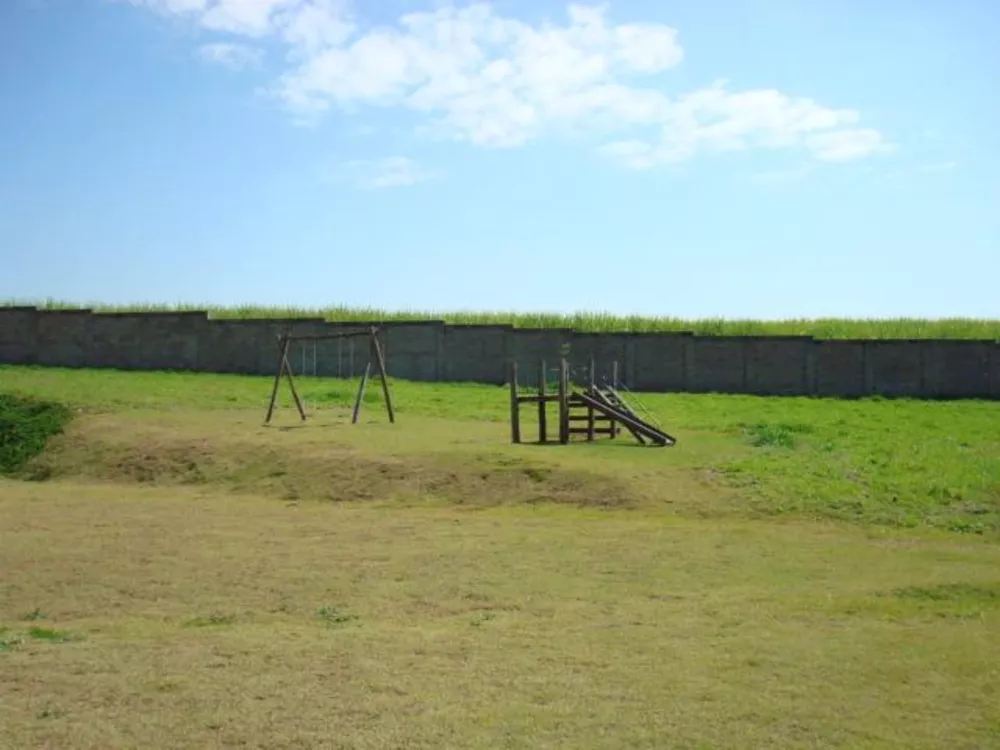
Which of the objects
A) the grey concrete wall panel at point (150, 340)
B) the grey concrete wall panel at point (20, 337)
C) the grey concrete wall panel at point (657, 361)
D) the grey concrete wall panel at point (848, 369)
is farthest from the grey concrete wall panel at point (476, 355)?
the grey concrete wall panel at point (20, 337)

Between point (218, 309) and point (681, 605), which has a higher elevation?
point (218, 309)

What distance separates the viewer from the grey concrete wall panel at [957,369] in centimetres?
3709

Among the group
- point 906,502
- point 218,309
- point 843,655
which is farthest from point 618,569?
point 218,309

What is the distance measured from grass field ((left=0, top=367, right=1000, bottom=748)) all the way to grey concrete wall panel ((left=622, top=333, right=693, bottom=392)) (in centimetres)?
1349

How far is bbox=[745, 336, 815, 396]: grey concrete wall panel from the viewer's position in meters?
38.0

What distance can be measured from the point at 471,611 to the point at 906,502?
938 cm

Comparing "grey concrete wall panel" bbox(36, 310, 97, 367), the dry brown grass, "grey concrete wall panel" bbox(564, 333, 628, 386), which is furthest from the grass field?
"grey concrete wall panel" bbox(36, 310, 97, 367)

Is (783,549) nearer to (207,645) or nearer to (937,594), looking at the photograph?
(937,594)

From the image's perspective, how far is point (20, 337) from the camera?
41594mm

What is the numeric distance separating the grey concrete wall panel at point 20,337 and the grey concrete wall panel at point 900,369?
98.5 feet

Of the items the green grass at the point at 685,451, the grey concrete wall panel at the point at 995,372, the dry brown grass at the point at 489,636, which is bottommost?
→ the dry brown grass at the point at 489,636

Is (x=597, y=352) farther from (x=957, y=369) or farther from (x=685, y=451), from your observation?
(x=685, y=451)

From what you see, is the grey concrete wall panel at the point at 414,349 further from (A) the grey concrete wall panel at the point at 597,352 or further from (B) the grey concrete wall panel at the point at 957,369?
(B) the grey concrete wall panel at the point at 957,369

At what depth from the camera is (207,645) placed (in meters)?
9.05
